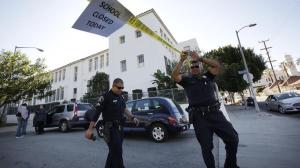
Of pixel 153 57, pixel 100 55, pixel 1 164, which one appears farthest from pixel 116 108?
pixel 100 55

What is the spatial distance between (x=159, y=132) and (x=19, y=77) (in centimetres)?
1909

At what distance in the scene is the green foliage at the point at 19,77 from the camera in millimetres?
18734

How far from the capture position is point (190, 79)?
11.4 feet

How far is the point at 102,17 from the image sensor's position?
11.6 ft

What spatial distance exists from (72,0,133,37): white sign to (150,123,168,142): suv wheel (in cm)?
430

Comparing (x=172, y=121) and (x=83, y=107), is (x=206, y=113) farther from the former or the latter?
(x=83, y=107)

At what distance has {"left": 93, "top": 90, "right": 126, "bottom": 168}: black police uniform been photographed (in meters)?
3.38

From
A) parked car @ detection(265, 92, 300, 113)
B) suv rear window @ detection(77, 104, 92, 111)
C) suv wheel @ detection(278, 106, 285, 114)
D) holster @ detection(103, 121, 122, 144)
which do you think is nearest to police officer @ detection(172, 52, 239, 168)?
holster @ detection(103, 121, 122, 144)

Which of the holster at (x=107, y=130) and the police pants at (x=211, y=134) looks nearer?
the police pants at (x=211, y=134)

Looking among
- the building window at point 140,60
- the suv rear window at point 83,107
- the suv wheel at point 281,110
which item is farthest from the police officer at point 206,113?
the building window at point 140,60

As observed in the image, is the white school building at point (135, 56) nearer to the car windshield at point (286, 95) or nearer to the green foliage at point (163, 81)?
the green foliage at point (163, 81)

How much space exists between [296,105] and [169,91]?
28.4ft

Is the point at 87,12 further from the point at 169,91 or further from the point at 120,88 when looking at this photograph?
the point at 169,91

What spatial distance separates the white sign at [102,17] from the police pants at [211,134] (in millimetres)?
2326
